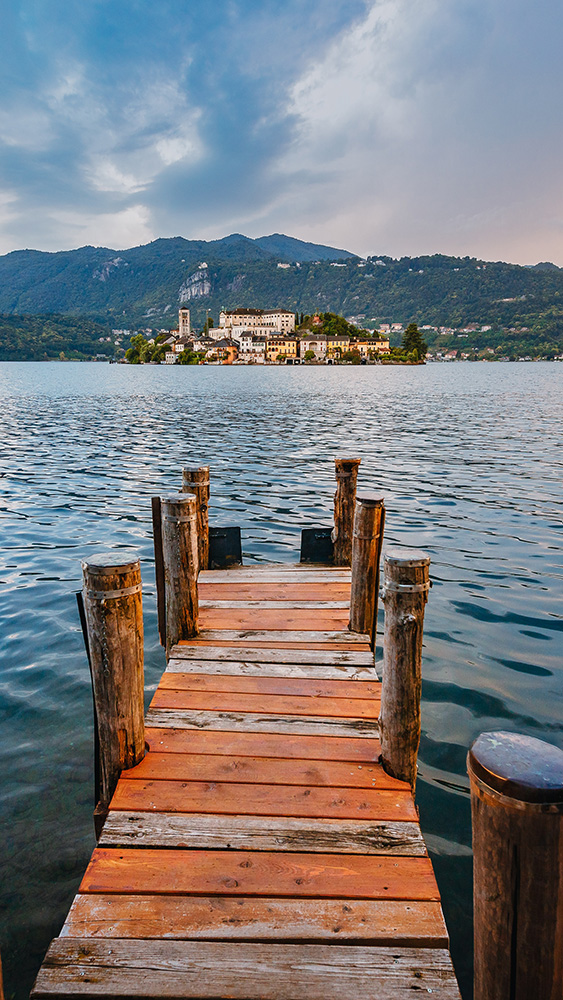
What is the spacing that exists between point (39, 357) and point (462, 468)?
17925cm

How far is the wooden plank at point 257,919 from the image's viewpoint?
2.39 metres

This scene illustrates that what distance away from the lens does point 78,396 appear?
48.6m

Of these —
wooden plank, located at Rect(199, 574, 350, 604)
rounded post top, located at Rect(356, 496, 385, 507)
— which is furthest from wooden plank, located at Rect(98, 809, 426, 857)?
wooden plank, located at Rect(199, 574, 350, 604)

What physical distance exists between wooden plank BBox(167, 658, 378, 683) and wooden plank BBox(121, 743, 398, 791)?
1.11 m

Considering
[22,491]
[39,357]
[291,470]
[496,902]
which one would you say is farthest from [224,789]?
[39,357]

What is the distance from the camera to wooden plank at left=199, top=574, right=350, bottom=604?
21.3 feet

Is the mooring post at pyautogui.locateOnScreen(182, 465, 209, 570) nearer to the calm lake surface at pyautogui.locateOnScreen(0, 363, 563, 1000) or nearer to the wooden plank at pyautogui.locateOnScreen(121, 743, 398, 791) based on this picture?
the calm lake surface at pyautogui.locateOnScreen(0, 363, 563, 1000)

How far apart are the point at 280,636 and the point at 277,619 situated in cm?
43

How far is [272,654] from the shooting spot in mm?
5109

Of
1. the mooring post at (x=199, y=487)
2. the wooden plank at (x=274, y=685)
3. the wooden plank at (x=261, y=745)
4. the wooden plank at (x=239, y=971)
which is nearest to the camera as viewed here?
the wooden plank at (x=239, y=971)

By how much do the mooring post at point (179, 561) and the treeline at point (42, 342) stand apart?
184396 millimetres

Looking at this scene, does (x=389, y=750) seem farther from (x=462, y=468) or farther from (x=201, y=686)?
(x=462, y=468)

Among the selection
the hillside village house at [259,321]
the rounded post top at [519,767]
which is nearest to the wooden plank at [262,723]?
the rounded post top at [519,767]

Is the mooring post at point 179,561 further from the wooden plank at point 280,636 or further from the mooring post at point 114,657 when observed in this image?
the mooring post at point 114,657
